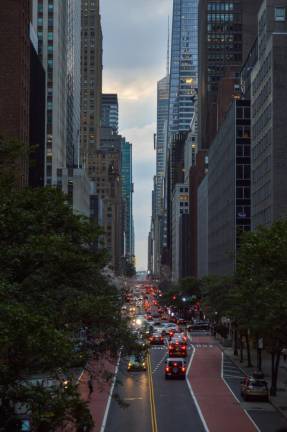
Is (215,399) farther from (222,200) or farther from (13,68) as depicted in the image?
(222,200)

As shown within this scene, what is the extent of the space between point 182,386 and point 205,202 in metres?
133

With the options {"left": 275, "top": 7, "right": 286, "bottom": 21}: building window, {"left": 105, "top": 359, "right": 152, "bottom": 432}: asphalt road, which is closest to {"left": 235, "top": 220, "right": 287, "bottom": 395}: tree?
{"left": 105, "top": 359, "right": 152, "bottom": 432}: asphalt road

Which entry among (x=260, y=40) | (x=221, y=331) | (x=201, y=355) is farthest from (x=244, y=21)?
(x=201, y=355)

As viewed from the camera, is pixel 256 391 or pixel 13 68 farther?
pixel 13 68

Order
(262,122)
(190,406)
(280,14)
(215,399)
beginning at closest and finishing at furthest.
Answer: (190,406)
(215,399)
(280,14)
(262,122)

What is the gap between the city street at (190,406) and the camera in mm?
37625

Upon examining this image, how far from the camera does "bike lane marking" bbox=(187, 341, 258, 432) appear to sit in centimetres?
3820

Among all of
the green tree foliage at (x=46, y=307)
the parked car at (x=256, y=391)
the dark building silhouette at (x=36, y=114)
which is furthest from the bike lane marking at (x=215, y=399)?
the dark building silhouette at (x=36, y=114)

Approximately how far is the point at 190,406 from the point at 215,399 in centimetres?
380

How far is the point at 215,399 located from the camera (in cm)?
4794

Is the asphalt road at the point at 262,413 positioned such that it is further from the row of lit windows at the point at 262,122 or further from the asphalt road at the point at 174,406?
the row of lit windows at the point at 262,122

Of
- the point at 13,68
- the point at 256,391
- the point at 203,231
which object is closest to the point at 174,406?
the point at 256,391

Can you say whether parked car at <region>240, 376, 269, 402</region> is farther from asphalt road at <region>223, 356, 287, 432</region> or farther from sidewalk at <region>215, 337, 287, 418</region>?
sidewalk at <region>215, 337, 287, 418</region>

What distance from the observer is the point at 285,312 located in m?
37.1
